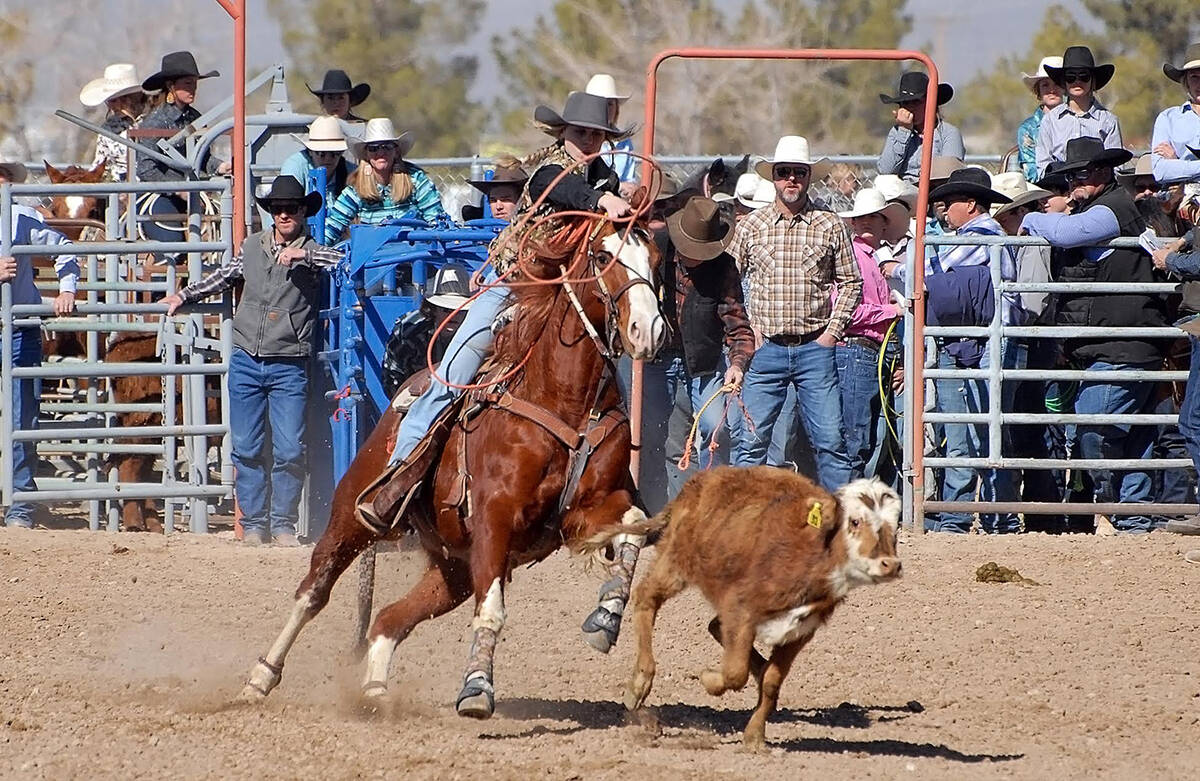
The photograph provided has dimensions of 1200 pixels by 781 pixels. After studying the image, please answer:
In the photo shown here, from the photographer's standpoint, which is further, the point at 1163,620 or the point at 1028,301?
the point at 1028,301

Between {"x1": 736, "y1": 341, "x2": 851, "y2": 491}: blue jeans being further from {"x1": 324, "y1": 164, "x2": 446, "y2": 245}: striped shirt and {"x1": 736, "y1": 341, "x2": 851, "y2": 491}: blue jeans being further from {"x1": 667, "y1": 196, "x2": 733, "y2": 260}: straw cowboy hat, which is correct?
{"x1": 324, "y1": 164, "x2": 446, "y2": 245}: striped shirt

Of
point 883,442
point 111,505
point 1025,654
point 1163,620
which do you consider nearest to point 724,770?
point 1025,654

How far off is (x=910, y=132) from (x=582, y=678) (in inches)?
221

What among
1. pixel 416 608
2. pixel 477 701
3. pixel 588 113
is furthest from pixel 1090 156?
pixel 477 701

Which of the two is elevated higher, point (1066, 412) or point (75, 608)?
point (1066, 412)

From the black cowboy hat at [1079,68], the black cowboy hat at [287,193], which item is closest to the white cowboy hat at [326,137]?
the black cowboy hat at [287,193]

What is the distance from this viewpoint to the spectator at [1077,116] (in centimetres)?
1196

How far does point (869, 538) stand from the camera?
5.97 metres

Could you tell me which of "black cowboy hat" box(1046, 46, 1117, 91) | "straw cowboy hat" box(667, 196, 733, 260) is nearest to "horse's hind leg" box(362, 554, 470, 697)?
"straw cowboy hat" box(667, 196, 733, 260)

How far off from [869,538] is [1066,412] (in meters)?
5.72

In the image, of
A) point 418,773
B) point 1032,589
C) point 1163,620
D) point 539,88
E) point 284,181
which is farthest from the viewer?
point 539,88

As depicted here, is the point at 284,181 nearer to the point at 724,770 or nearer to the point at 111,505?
the point at 111,505

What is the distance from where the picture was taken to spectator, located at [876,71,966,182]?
470 inches

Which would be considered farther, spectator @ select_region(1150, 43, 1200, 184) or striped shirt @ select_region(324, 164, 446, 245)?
striped shirt @ select_region(324, 164, 446, 245)
